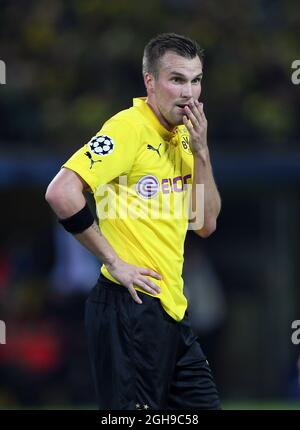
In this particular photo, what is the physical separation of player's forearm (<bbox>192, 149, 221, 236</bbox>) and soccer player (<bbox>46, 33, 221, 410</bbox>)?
13 mm

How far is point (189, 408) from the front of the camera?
553 centimetres

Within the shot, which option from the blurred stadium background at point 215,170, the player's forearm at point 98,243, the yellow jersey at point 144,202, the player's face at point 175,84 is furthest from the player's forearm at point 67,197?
the blurred stadium background at point 215,170

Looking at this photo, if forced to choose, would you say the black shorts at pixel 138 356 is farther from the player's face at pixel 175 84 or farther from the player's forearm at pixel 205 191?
the player's face at pixel 175 84

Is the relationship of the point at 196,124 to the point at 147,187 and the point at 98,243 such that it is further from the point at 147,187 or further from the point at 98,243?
the point at 98,243

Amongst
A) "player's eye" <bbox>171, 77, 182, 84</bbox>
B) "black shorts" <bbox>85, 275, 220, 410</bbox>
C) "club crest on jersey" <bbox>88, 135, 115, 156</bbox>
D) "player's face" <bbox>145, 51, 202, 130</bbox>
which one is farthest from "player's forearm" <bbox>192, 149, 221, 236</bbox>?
"black shorts" <bbox>85, 275, 220, 410</bbox>

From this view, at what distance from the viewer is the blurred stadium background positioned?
1299 centimetres

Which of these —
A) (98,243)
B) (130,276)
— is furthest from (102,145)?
(130,276)

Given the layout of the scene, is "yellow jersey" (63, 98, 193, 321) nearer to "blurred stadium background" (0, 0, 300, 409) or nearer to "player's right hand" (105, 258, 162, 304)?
"player's right hand" (105, 258, 162, 304)

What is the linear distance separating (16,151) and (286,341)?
14.2 ft

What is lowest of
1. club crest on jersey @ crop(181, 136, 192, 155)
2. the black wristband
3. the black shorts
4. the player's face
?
the black shorts

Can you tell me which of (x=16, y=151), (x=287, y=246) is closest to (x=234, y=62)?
(x=287, y=246)

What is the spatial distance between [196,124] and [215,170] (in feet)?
24.9

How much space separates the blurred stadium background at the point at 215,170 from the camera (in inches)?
512

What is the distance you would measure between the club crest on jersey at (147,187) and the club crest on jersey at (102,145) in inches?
10.8
